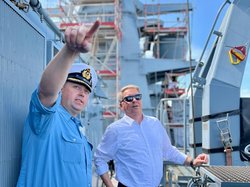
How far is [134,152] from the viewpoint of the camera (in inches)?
110

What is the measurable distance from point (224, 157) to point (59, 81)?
2859 millimetres

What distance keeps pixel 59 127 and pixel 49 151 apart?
14 cm

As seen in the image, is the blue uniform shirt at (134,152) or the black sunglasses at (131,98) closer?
the blue uniform shirt at (134,152)

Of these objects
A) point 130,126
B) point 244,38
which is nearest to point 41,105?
point 130,126

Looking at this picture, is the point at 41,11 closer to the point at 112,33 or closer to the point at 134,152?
the point at 134,152

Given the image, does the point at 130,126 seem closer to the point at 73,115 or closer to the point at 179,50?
the point at 73,115

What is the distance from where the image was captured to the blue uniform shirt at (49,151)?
1494 millimetres

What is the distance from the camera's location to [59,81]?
4.51 feet

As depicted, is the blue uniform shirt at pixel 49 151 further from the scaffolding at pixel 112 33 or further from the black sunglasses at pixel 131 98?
the scaffolding at pixel 112 33

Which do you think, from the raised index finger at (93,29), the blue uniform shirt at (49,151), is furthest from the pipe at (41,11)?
the raised index finger at (93,29)

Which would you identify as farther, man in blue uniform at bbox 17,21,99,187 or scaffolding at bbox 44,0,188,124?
scaffolding at bbox 44,0,188,124

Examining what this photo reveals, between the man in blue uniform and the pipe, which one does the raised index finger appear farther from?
the pipe

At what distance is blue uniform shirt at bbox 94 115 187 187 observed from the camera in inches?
109

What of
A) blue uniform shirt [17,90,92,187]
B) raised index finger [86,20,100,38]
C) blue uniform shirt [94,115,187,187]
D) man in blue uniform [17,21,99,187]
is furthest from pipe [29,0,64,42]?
raised index finger [86,20,100,38]
